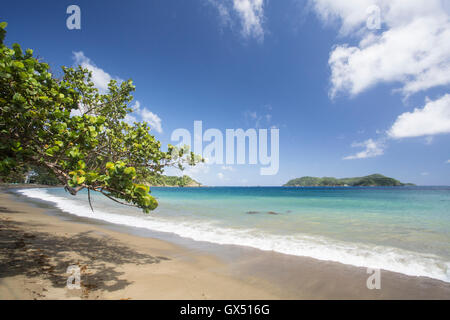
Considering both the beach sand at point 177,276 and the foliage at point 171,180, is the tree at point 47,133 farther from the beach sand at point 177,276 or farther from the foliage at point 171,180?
the foliage at point 171,180

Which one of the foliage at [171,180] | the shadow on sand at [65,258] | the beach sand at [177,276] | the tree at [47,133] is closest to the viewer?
the tree at [47,133]

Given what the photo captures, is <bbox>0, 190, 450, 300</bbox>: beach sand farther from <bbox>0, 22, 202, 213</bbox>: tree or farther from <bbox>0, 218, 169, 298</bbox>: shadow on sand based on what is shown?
<bbox>0, 22, 202, 213</bbox>: tree

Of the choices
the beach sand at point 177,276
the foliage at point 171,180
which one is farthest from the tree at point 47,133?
the foliage at point 171,180

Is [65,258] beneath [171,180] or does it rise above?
beneath

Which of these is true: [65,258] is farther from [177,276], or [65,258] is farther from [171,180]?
[171,180]

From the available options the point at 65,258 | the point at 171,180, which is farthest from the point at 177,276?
the point at 65,258

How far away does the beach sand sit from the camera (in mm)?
4434

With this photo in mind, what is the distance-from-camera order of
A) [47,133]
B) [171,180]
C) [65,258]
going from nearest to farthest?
[47,133]
[65,258]
[171,180]

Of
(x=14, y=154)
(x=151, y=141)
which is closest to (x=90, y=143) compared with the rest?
(x=14, y=154)

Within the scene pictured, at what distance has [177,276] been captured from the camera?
552 centimetres

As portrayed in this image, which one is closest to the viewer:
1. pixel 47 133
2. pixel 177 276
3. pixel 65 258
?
pixel 47 133

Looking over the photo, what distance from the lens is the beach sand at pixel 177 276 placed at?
443cm

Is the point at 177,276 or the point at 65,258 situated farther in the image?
the point at 65,258
